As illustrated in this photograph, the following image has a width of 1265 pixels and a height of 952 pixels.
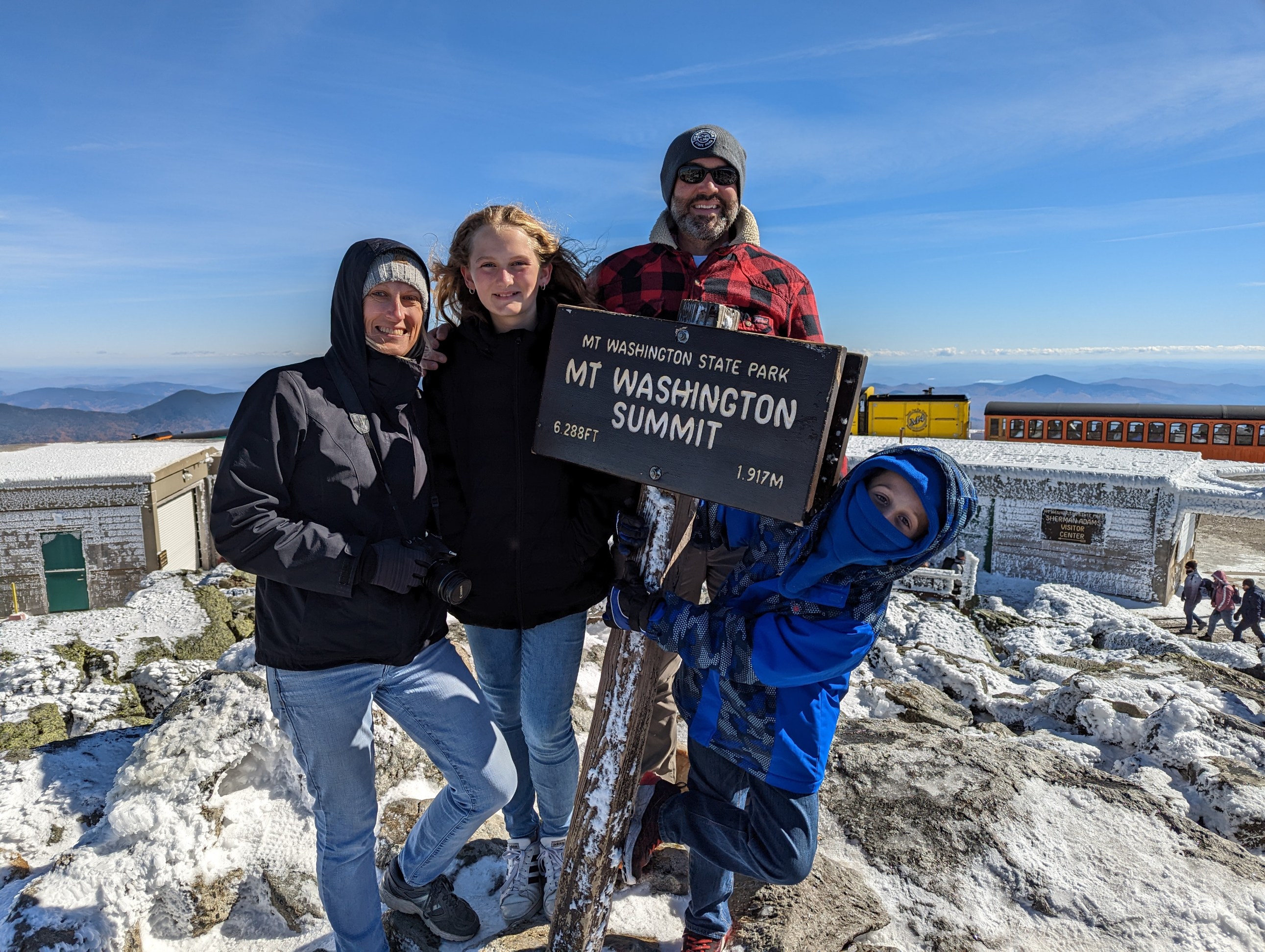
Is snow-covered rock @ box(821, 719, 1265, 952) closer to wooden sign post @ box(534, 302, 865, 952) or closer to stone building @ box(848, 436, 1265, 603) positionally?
wooden sign post @ box(534, 302, 865, 952)

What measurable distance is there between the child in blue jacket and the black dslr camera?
1.70 ft

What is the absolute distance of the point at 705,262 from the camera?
2.84 m

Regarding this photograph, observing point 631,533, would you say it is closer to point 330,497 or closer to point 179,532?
point 330,497

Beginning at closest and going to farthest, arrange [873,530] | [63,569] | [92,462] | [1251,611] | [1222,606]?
[873,530] → [1251,611] → [1222,606] → [63,569] → [92,462]

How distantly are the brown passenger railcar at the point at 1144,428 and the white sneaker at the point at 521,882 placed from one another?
67.0 feet

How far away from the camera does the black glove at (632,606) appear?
236 cm

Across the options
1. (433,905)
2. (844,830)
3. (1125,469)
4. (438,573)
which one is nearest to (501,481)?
(438,573)

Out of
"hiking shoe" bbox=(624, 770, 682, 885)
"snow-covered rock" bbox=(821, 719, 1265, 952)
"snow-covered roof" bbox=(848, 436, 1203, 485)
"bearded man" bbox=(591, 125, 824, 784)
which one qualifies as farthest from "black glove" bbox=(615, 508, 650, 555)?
"snow-covered roof" bbox=(848, 436, 1203, 485)

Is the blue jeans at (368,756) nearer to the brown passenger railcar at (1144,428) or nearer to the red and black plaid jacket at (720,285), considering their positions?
the red and black plaid jacket at (720,285)

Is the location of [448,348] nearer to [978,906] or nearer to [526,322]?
[526,322]

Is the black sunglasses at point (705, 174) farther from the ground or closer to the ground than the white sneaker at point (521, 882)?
farther from the ground

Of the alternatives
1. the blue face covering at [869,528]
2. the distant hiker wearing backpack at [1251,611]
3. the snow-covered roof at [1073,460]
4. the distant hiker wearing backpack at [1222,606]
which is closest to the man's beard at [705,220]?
the blue face covering at [869,528]

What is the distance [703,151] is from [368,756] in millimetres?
2489

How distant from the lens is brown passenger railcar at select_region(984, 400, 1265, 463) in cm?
2016
